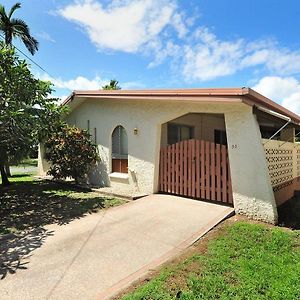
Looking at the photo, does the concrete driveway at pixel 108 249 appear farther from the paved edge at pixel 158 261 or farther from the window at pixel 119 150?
the window at pixel 119 150

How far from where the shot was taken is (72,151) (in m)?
11.8

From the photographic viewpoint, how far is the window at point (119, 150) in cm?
1140

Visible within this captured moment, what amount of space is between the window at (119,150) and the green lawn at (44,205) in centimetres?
159

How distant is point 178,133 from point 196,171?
355cm

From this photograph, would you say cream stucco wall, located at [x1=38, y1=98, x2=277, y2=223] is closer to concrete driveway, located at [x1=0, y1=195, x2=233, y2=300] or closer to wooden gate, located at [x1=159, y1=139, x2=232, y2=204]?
wooden gate, located at [x1=159, y1=139, x2=232, y2=204]

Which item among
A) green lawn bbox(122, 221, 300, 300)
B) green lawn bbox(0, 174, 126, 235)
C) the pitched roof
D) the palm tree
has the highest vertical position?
the palm tree

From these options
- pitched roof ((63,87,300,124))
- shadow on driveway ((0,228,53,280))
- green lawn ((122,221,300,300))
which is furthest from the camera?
pitched roof ((63,87,300,124))

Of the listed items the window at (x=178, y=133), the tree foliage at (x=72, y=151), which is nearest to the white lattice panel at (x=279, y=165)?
the window at (x=178, y=133)

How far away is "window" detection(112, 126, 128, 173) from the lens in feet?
37.4

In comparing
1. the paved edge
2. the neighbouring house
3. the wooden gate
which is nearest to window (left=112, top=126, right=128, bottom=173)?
the neighbouring house

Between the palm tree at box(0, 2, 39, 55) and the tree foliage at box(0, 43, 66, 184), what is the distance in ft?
49.0

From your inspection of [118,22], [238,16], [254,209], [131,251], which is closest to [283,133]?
[238,16]

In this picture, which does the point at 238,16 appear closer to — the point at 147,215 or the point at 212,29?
the point at 212,29

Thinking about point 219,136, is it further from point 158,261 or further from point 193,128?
point 158,261
